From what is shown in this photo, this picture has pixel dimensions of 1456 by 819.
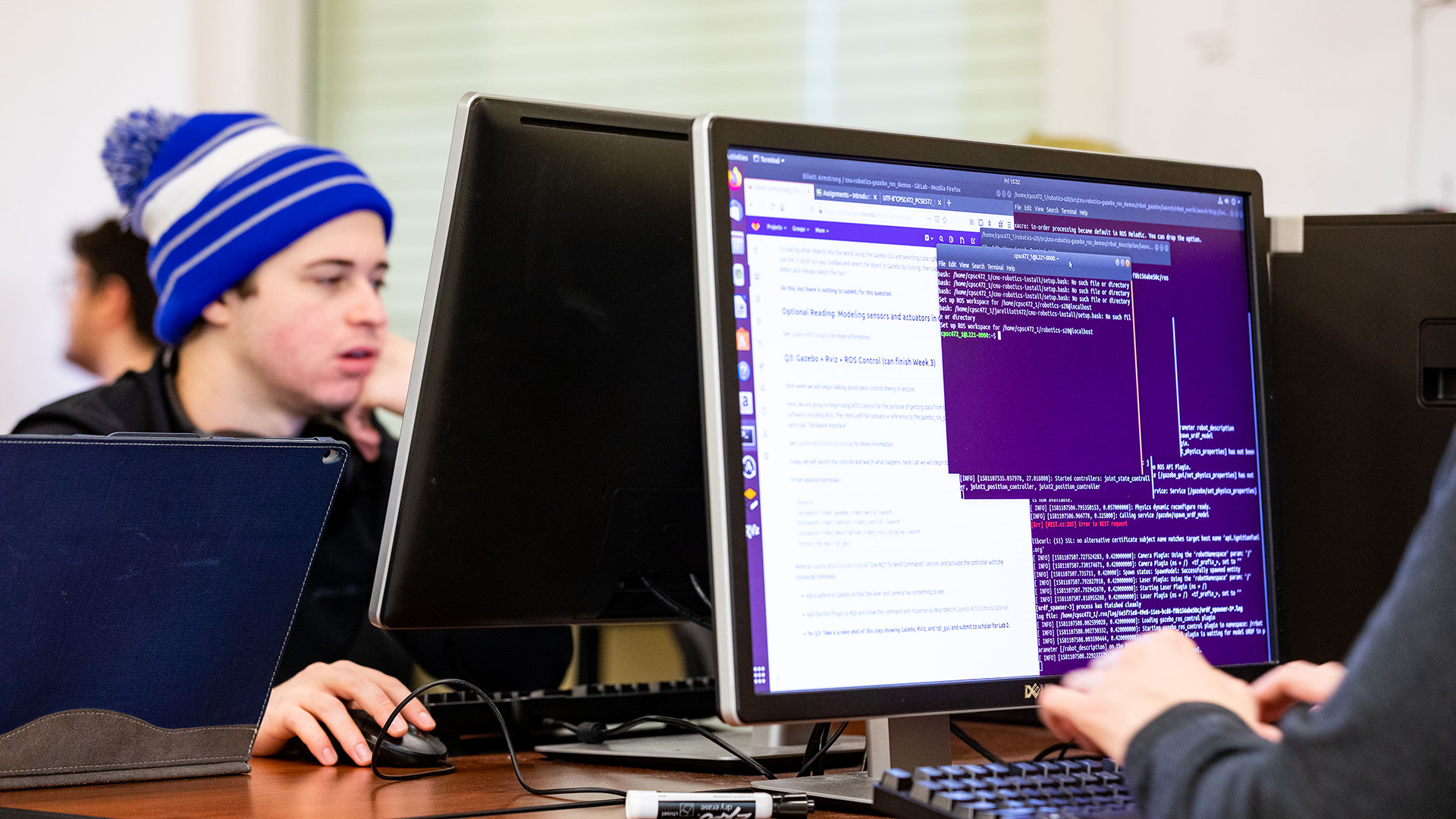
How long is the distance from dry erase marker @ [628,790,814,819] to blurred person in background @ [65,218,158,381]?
1.83 m

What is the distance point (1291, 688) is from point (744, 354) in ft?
1.15

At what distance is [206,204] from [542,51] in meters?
0.95

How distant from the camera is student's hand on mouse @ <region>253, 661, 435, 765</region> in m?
0.90

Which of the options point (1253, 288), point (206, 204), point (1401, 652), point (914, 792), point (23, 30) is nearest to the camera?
point (1401, 652)

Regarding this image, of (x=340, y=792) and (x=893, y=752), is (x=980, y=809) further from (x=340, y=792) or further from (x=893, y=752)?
(x=340, y=792)

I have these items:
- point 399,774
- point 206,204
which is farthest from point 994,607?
point 206,204

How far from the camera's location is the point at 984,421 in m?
0.78

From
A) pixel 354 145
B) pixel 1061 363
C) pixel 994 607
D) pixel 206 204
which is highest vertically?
pixel 354 145

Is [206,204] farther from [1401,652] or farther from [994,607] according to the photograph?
[1401,652]

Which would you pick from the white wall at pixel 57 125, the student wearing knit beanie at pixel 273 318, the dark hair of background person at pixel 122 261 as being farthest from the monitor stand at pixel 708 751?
the white wall at pixel 57 125

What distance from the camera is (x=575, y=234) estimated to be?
0.86 m

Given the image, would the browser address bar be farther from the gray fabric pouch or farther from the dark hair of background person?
the dark hair of background person

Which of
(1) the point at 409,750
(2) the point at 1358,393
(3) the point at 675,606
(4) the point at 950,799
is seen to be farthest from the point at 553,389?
(2) the point at 1358,393

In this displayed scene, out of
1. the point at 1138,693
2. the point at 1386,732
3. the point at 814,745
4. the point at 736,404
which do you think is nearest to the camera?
the point at 1386,732
